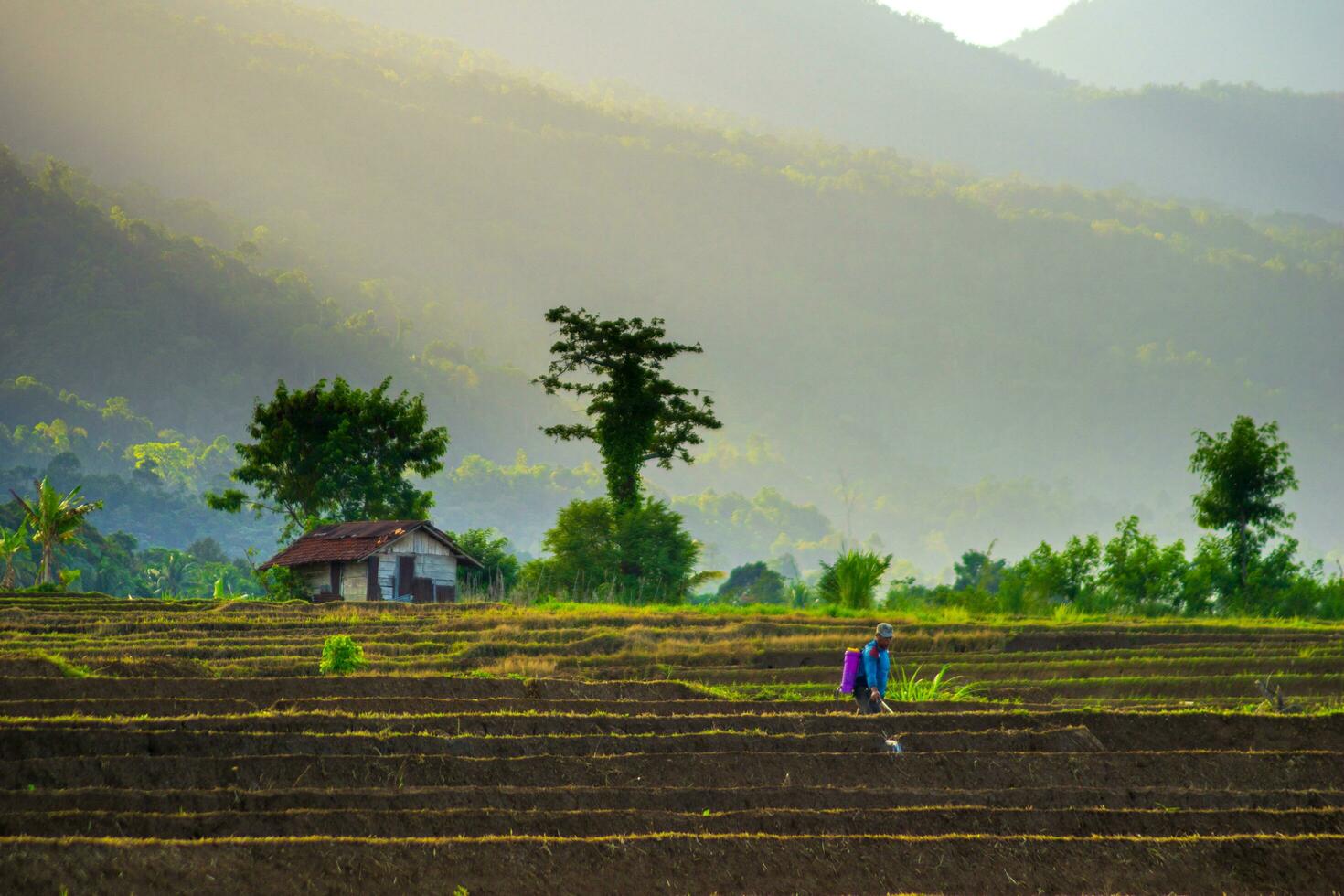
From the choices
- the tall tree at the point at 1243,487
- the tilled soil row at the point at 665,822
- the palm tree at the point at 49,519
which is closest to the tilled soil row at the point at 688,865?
the tilled soil row at the point at 665,822

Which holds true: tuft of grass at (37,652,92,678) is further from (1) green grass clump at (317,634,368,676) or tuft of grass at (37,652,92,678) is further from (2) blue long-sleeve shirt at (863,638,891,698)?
(2) blue long-sleeve shirt at (863,638,891,698)

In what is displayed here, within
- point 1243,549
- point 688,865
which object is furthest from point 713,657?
point 1243,549

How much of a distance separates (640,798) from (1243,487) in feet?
131

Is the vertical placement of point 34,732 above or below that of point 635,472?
below

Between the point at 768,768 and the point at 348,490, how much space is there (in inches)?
1822

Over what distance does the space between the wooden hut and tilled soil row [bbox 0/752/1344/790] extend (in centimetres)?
3388

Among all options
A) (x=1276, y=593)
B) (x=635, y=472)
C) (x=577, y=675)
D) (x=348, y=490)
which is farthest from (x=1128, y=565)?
(x=348, y=490)

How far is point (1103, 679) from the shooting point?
29.1m

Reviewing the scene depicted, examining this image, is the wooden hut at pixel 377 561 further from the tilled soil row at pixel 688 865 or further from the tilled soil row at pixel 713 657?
the tilled soil row at pixel 688 865

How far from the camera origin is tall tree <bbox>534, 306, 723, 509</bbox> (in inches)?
2110

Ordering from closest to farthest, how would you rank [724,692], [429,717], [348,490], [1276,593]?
[429,717] < [724,692] < [1276,593] < [348,490]

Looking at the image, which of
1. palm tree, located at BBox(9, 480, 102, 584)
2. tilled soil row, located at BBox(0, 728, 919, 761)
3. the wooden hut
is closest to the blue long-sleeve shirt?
tilled soil row, located at BBox(0, 728, 919, 761)

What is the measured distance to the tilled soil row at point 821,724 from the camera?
53.0ft

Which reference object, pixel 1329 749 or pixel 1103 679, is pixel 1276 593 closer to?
pixel 1103 679
